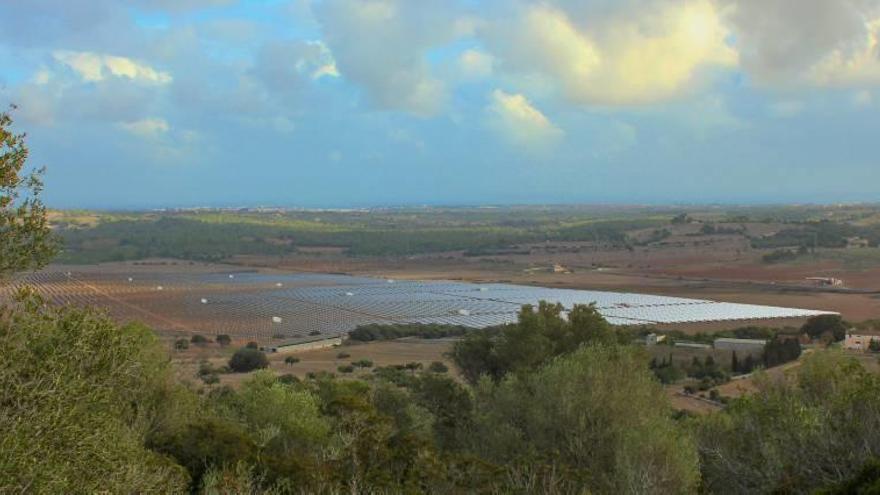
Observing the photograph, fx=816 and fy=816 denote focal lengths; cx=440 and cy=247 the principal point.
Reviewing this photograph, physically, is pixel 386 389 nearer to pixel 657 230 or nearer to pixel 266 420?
pixel 266 420

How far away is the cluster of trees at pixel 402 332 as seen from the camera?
63.8 metres

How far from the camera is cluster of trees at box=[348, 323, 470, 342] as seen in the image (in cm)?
6375

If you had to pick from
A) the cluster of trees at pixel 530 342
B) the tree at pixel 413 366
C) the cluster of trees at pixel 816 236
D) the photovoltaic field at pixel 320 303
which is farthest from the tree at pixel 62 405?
the cluster of trees at pixel 816 236

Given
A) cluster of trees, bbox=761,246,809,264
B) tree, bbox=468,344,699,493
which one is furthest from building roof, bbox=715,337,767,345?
cluster of trees, bbox=761,246,809,264

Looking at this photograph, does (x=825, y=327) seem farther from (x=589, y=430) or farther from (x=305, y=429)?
(x=305, y=429)

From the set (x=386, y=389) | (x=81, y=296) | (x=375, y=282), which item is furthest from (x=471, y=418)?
(x=375, y=282)

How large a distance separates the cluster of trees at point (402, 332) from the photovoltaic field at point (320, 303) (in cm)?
305

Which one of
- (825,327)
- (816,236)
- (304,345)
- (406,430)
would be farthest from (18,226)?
(816,236)

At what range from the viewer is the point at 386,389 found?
2517 centimetres

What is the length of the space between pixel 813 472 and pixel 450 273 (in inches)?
4384

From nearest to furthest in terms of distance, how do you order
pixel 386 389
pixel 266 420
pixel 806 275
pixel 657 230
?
pixel 266 420 < pixel 386 389 < pixel 806 275 < pixel 657 230

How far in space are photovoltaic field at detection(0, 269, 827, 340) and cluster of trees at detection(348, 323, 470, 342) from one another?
120 inches

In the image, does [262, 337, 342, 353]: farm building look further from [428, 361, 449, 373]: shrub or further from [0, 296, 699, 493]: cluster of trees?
[0, 296, 699, 493]: cluster of trees

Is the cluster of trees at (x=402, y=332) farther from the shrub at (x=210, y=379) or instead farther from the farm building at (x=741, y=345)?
the shrub at (x=210, y=379)
